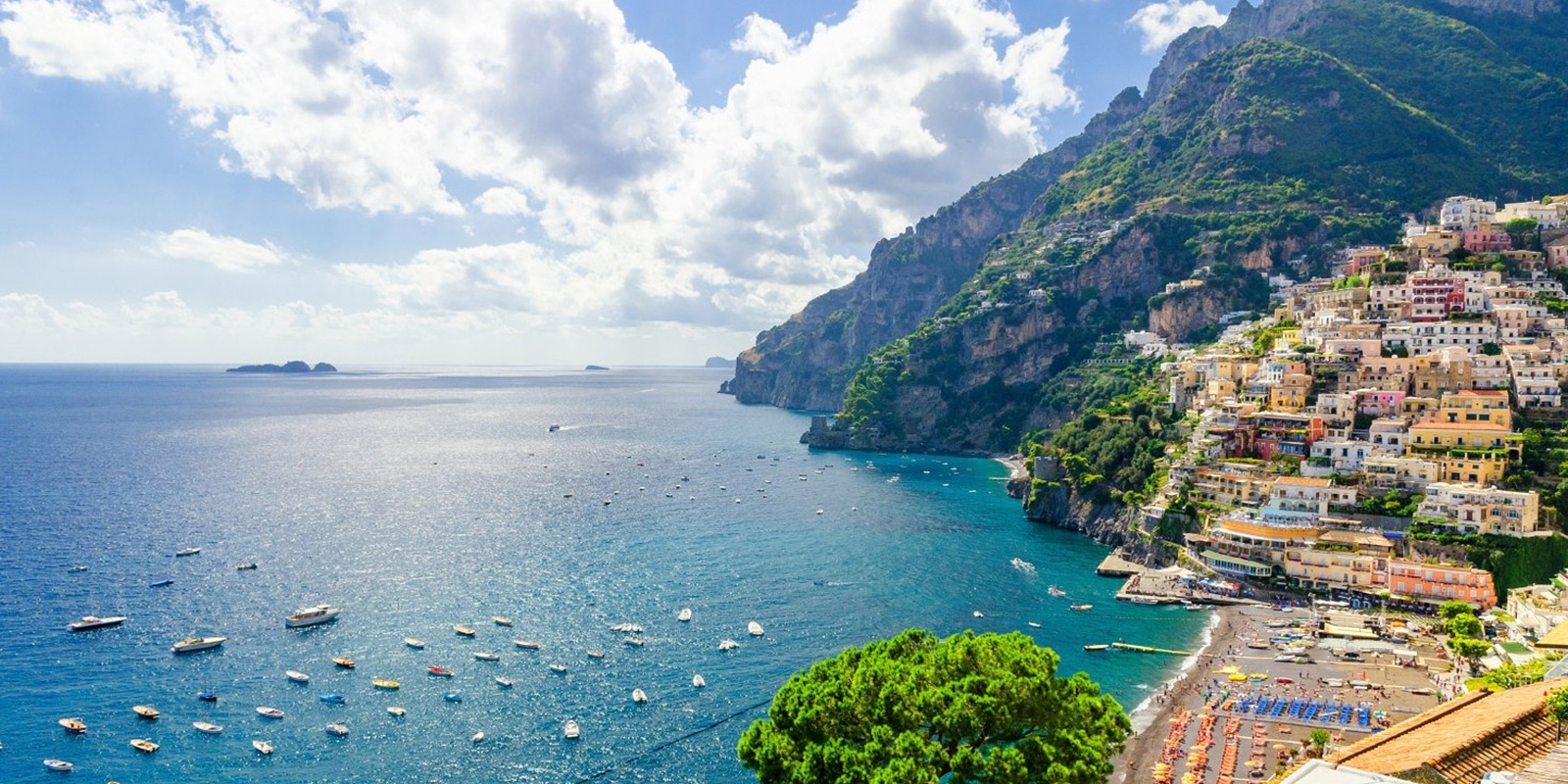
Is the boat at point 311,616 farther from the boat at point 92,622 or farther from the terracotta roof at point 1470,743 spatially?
the terracotta roof at point 1470,743

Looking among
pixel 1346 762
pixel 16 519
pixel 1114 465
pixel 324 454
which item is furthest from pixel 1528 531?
pixel 324 454

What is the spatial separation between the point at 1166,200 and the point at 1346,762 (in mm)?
186036

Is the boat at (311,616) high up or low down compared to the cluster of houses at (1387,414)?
down

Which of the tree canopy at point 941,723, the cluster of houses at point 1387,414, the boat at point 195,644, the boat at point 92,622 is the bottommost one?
the boat at point 195,644

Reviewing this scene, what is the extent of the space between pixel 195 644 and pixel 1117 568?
3221 inches

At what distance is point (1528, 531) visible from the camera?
74.4m

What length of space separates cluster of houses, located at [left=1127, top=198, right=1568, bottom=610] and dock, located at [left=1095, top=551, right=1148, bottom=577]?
5.76 m

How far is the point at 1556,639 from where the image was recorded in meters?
53.8

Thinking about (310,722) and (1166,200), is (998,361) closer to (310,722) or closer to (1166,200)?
(1166,200)

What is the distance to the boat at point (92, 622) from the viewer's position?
68312mm

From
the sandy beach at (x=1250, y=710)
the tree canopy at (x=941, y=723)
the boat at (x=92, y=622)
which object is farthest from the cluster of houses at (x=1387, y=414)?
the boat at (x=92, y=622)

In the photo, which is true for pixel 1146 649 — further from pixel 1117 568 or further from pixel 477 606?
pixel 477 606

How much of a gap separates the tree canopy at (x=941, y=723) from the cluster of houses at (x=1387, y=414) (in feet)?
182

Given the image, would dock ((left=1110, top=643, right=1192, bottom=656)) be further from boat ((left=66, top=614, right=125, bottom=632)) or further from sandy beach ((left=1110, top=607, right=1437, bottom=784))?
boat ((left=66, top=614, right=125, bottom=632))
